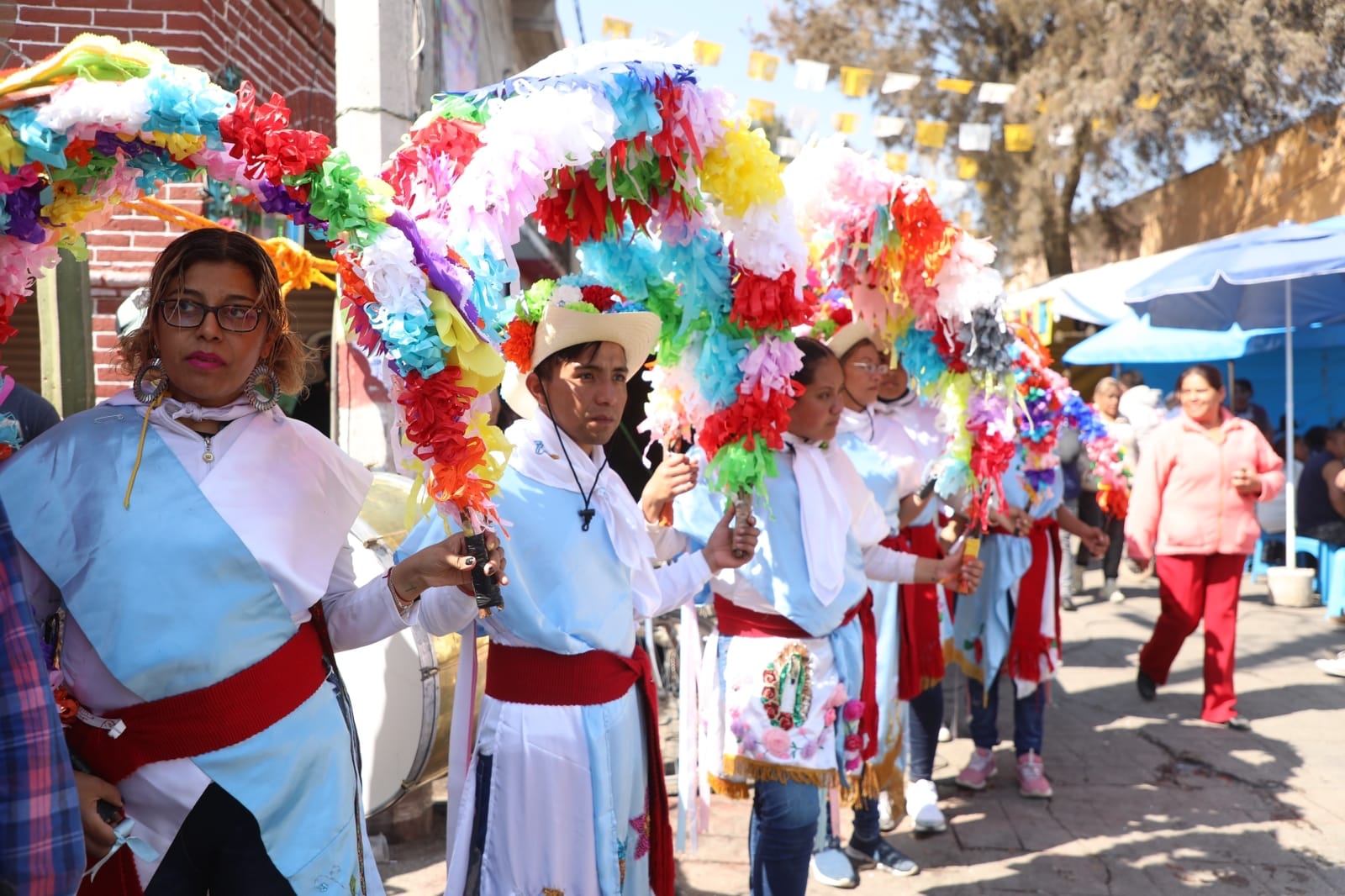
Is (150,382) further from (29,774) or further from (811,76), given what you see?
(811,76)

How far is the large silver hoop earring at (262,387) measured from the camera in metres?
2.21

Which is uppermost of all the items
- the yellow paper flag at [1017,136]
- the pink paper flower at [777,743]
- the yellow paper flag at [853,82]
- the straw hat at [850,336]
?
the yellow paper flag at [1017,136]

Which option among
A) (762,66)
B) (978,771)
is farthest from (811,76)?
(978,771)

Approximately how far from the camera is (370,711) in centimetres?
385

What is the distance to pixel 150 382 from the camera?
7.07 feet

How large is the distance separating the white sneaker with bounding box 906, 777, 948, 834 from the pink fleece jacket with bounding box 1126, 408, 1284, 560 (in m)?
2.58

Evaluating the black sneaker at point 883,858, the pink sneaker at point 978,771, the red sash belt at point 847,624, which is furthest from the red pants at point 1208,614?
the red sash belt at point 847,624

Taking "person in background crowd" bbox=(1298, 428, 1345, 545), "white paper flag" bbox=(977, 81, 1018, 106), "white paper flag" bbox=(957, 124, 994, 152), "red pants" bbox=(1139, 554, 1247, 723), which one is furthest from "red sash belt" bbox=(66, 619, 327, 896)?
"white paper flag" bbox=(957, 124, 994, 152)

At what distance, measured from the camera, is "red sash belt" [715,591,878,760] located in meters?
3.51

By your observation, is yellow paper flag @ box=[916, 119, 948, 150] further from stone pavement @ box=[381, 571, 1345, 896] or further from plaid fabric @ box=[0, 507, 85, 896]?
plaid fabric @ box=[0, 507, 85, 896]

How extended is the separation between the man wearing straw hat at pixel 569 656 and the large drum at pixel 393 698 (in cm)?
105

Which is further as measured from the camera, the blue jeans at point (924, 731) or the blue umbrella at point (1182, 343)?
the blue umbrella at point (1182, 343)

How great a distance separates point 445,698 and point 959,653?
277 centimetres

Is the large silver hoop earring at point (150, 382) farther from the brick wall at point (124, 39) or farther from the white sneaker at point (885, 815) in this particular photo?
the white sneaker at point (885, 815)
